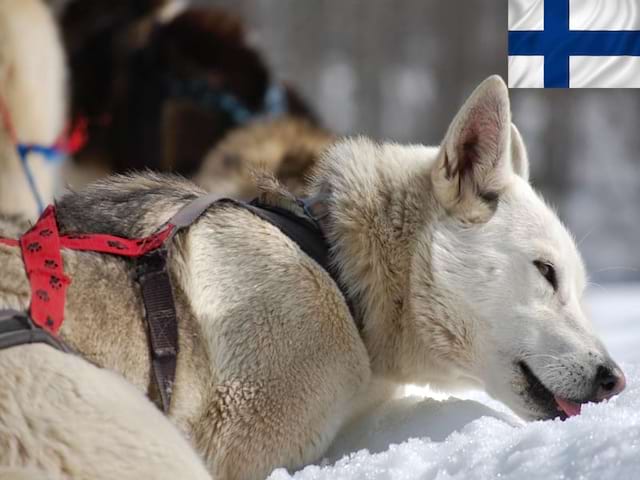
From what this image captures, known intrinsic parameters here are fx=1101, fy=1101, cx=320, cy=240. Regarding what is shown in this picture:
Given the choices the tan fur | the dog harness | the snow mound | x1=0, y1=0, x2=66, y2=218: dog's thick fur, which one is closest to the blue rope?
x1=0, y1=0, x2=66, y2=218: dog's thick fur

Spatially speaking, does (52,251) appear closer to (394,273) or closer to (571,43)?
(394,273)

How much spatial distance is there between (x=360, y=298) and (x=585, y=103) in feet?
46.6

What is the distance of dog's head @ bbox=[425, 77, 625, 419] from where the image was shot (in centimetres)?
303

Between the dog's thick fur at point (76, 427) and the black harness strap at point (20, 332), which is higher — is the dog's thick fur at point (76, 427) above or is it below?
below

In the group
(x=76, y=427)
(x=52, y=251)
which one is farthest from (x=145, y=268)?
(x=76, y=427)

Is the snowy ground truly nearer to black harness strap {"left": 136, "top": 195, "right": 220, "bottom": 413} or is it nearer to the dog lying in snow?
the dog lying in snow

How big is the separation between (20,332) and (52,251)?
309 millimetres

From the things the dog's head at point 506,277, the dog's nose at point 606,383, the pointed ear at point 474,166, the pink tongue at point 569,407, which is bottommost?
the pink tongue at point 569,407

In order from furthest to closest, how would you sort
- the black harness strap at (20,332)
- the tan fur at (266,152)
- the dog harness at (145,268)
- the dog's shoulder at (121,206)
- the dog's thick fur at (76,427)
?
the tan fur at (266,152), the dog's shoulder at (121,206), the dog harness at (145,268), the black harness strap at (20,332), the dog's thick fur at (76,427)

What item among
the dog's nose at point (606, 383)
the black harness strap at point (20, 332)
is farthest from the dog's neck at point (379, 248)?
the black harness strap at point (20, 332)

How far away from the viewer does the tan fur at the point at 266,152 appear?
19.1ft

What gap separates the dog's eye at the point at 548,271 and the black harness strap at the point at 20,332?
1.39m

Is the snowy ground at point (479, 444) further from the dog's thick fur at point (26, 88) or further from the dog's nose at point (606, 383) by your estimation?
the dog's thick fur at point (26, 88)

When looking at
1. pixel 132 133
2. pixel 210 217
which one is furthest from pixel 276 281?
pixel 132 133
